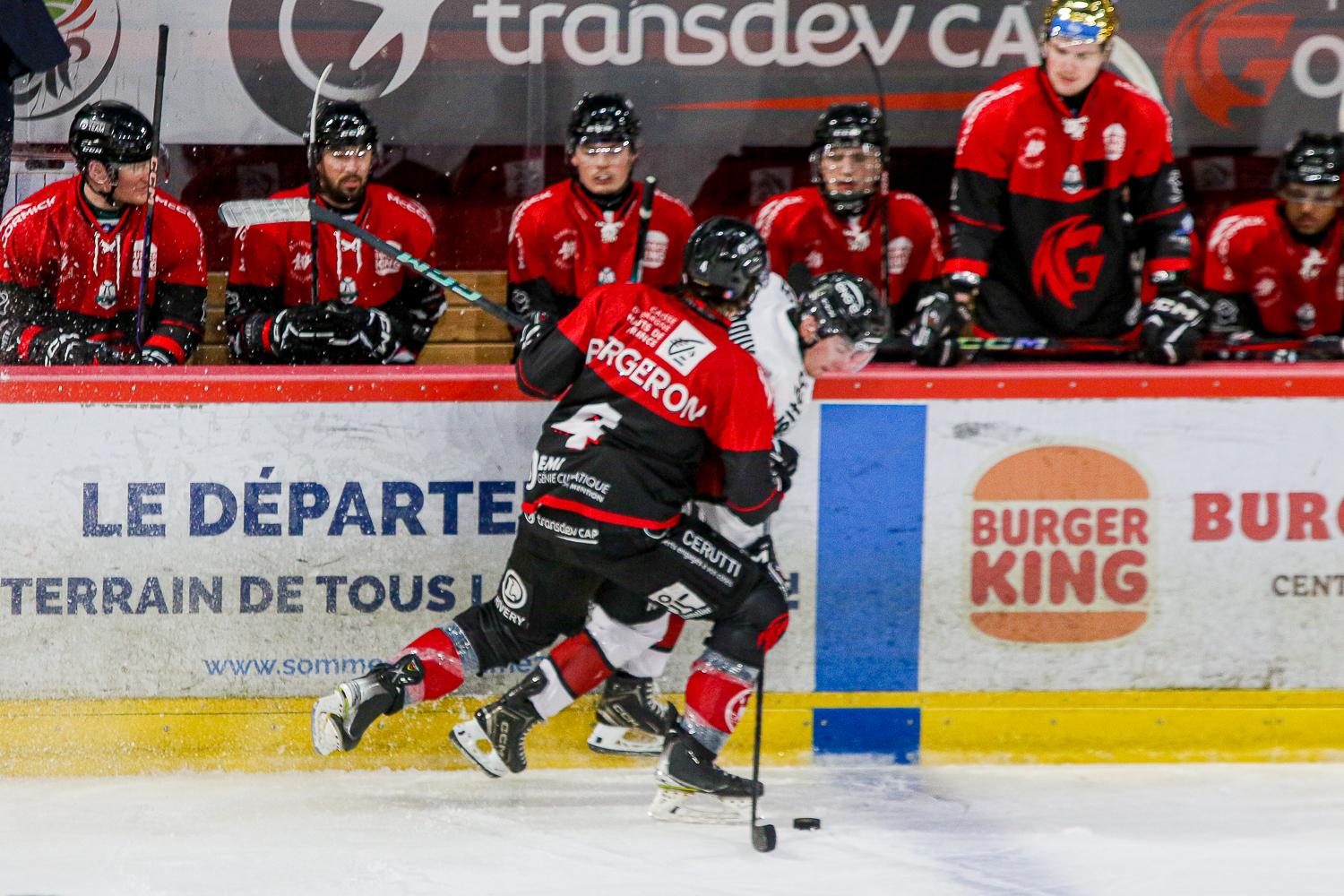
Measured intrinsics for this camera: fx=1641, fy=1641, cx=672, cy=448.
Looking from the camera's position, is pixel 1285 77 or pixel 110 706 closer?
pixel 110 706

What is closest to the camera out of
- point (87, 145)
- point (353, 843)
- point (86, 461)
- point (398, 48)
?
point (353, 843)

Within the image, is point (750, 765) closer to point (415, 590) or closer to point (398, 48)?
point (415, 590)

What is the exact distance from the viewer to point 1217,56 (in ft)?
16.4

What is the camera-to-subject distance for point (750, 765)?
3.71 m

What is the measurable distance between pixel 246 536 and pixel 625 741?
947 millimetres

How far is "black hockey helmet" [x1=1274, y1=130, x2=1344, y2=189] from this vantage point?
4367mm

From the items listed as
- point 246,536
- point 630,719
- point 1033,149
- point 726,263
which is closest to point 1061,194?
point 1033,149

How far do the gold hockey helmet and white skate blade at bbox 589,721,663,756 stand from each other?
1.95 m

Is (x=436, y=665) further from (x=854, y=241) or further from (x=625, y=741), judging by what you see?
(x=854, y=241)

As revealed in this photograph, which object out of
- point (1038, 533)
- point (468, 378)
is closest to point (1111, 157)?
point (1038, 533)

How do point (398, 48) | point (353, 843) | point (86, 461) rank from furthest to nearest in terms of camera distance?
point (398, 48), point (86, 461), point (353, 843)

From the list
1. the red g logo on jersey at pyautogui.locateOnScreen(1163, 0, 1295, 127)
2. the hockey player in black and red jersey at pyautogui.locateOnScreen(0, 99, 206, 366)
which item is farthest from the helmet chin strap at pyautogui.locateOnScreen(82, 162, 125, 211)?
the red g logo on jersey at pyautogui.locateOnScreen(1163, 0, 1295, 127)

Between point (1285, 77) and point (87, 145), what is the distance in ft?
11.4

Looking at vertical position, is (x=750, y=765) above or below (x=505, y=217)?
below
